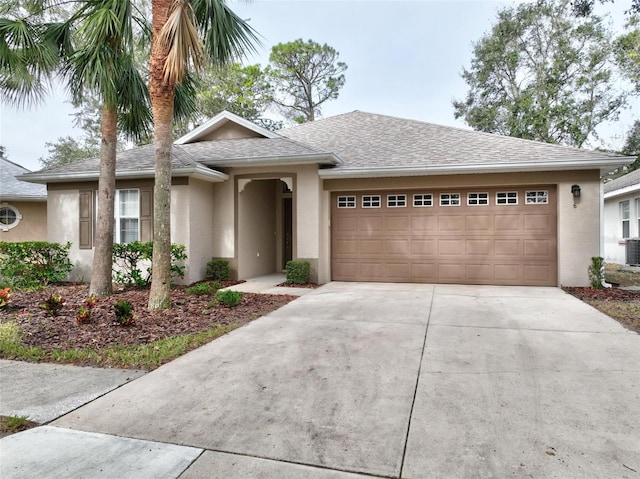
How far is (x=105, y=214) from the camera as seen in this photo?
8.09 metres

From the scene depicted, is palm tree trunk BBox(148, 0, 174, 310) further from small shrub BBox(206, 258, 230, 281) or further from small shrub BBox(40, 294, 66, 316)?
small shrub BBox(206, 258, 230, 281)

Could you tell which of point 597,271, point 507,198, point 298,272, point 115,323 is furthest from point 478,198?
point 115,323

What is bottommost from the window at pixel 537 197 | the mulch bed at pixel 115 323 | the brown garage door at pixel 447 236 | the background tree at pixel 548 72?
the mulch bed at pixel 115 323

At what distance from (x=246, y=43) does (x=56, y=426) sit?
6.45 meters

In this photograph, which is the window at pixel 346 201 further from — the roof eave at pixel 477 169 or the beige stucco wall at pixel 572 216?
the beige stucco wall at pixel 572 216

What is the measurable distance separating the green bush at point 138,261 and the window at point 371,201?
4887 mm

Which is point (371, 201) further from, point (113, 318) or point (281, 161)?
point (113, 318)

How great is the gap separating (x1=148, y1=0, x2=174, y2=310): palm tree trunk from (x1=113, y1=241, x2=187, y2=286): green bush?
259cm

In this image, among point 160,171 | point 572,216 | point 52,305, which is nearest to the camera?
point 52,305

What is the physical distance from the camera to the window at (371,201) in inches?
404

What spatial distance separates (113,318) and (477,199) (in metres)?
8.52

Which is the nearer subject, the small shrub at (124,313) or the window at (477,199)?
the small shrub at (124,313)

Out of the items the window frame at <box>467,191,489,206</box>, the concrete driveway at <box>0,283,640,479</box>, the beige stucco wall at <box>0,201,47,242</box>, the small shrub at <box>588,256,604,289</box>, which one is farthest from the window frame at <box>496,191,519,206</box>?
the beige stucco wall at <box>0,201,47,242</box>

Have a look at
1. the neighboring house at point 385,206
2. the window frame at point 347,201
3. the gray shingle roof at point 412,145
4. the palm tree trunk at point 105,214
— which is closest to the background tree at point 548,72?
the gray shingle roof at point 412,145
